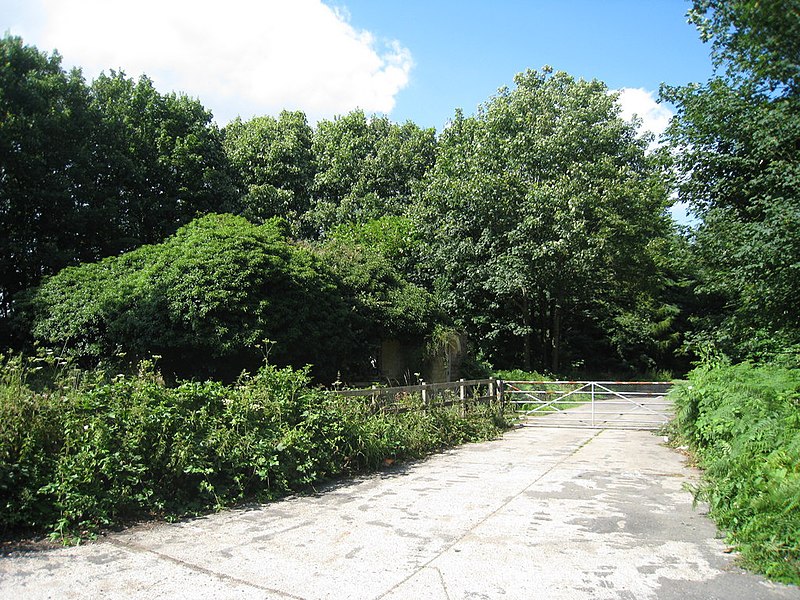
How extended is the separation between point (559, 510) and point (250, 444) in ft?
11.8

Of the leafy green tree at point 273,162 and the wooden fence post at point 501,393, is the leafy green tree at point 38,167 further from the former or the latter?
the wooden fence post at point 501,393

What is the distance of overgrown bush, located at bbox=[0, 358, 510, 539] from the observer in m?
5.54

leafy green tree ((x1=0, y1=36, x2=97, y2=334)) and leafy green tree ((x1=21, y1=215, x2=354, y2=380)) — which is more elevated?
leafy green tree ((x1=0, y1=36, x2=97, y2=334))

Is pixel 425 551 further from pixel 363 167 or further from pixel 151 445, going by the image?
pixel 363 167

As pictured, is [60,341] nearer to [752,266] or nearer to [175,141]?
[175,141]

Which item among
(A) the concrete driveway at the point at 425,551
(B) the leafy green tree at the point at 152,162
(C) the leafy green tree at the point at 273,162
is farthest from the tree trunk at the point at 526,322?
(A) the concrete driveway at the point at 425,551

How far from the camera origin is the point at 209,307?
13281mm

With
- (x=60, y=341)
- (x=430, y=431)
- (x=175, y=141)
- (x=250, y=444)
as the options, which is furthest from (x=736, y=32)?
(x=175, y=141)

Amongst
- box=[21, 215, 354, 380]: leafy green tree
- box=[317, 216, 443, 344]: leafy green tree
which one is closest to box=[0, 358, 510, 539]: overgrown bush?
box=[21, 215, 354, 380]: leafy green tree

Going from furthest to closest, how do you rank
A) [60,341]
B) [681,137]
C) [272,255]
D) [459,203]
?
[459,203] → [681,137] → [60,341] → [272,255]

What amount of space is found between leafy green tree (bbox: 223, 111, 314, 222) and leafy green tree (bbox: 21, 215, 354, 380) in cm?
1434

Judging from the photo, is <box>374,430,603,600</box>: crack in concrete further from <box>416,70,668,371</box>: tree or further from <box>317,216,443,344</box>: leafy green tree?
<box>416,70,668,371</box>: tree

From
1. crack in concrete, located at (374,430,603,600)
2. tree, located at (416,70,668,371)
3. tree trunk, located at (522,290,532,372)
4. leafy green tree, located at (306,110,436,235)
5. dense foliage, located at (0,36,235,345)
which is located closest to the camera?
crack in concrete, located at (374,430,603,600)

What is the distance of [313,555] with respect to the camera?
507 centimetres
